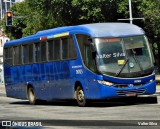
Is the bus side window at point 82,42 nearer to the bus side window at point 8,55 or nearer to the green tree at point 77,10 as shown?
the bus side window at point 8,55

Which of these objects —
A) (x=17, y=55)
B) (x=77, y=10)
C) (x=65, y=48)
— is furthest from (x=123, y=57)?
(x=77, y=10)

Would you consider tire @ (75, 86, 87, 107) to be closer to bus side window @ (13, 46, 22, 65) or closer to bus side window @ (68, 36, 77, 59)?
bus side window @ (68, 36, 77, 59)

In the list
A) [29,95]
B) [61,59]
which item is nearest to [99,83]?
[61,59]

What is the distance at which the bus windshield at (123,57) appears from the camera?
19.5 meters

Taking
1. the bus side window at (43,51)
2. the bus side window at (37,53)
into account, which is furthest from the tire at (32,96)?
the bus side window at (43,51)

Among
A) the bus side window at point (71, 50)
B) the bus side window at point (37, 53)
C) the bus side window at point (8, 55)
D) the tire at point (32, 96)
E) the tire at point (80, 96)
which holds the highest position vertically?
the bus side window at point (71, 50)

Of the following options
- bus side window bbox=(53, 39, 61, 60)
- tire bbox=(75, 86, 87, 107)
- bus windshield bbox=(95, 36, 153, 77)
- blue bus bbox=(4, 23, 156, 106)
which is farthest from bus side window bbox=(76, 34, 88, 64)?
bus side window bbox=(53, 39, 61, 60)

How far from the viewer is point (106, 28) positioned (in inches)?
801

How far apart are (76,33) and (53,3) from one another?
28.7m

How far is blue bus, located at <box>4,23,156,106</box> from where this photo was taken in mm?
19562

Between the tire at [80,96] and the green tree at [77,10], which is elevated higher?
the green tree at [77,10]

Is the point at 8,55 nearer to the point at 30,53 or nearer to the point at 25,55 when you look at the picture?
the point at 25,55

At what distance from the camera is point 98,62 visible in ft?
64.1

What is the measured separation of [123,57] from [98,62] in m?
0.95
